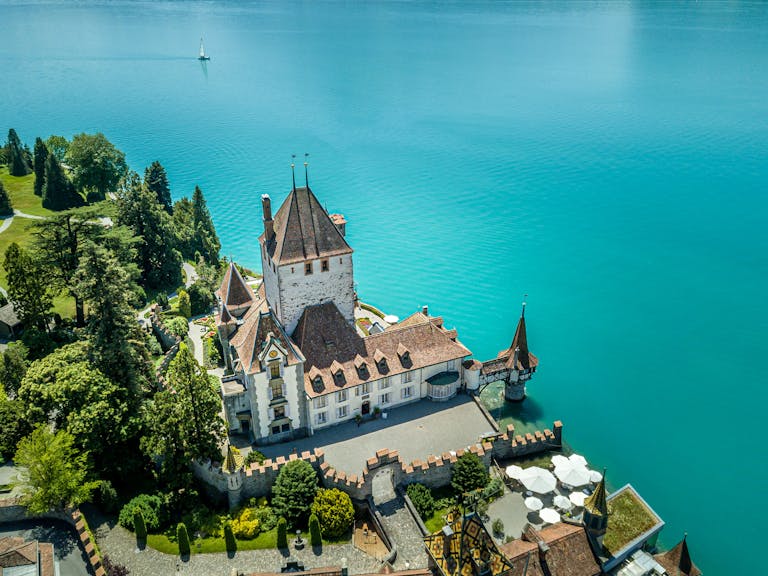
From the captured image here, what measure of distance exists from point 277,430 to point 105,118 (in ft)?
460

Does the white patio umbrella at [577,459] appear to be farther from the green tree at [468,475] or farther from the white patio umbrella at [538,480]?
the green tree at [468,475]

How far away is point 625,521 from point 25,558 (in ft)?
134

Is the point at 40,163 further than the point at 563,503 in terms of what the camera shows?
Yes

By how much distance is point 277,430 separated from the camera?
5181 centimetres

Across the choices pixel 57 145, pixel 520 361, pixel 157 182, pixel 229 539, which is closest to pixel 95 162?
pixel 157 182

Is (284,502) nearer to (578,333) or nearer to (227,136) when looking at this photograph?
(578,333)

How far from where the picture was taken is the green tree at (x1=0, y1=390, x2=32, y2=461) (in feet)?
155

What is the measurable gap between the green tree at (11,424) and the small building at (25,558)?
8.62 metres

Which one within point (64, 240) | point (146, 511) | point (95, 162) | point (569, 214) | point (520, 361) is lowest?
point (146, 511)

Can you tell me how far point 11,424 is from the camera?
47.4m

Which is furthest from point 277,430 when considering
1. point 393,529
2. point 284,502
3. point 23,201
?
point 23,201

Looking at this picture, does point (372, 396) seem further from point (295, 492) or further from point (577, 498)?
point (577, 498)

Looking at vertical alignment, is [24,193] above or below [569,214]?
above

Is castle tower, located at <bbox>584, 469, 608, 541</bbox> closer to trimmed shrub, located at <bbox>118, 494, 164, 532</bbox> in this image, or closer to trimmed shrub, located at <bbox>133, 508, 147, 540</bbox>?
trimmed shrub, located at <bbox>118, 494, 164, 532</bbox>
